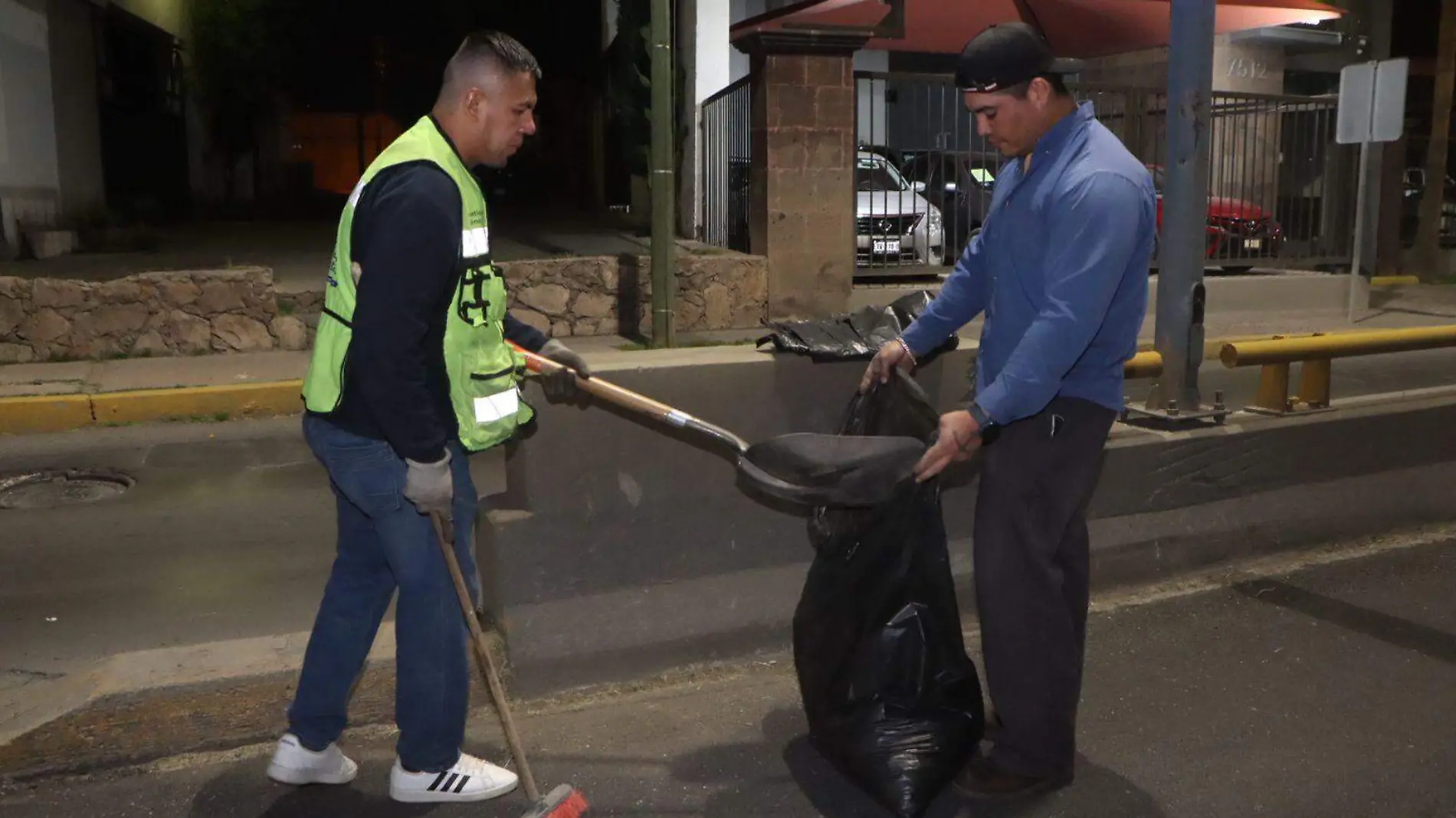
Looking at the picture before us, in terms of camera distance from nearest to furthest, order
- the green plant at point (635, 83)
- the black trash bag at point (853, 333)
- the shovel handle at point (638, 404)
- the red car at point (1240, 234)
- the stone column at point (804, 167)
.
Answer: the shovel handle at point (638, 404)
the black trash bag at point (853, 333)
the stone column at point (804, 167)
the red car at point (1240, 234)
the green plant at point (635, 83)

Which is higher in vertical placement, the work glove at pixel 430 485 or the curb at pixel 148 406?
the work glove at pixel 430 485

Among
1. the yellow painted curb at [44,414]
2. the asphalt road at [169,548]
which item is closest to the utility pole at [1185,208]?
the asphalt road at [169,548]

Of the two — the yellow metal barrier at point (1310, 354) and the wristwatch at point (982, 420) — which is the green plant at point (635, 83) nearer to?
the yellow metal barrier at point (1310, 354)

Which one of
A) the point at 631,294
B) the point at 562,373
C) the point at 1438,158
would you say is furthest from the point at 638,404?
the point at 1438,158

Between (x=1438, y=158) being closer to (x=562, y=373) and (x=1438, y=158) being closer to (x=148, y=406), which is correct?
(x=148, y=406)

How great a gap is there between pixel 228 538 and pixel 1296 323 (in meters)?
11.3

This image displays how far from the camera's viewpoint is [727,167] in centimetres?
1273

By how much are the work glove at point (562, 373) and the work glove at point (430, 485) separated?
537 millimetres

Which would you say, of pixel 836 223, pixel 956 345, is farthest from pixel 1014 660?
pixel 836 223

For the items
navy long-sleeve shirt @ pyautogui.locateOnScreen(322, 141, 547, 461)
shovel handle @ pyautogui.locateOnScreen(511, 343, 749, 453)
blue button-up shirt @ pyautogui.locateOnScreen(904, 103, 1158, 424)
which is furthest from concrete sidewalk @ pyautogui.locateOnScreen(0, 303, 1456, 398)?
navy long-sleeve shirt @ pyautogui.locateOnScreen(322, 141, 547, 461)

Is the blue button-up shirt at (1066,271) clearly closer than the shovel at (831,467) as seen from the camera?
Yes

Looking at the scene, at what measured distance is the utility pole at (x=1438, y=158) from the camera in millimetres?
16750

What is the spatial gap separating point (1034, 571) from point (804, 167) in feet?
27.1

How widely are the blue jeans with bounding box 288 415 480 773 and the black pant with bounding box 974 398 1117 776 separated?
139 cm
